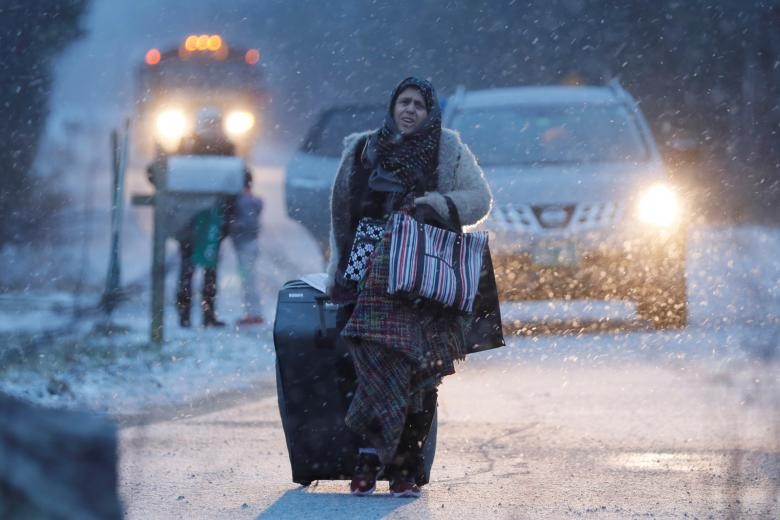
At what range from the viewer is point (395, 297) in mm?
5285

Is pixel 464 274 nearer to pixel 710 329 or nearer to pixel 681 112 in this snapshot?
pixel 710 329

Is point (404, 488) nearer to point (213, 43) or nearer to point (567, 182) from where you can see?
point (567, 182)

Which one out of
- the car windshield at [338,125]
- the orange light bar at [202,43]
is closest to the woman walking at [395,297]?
the car windshield at [338,125]

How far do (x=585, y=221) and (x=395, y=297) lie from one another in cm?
643

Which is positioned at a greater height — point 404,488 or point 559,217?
point 559,217

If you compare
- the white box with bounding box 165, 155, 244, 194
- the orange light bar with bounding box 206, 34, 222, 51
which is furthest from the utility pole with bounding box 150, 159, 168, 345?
the orange light bar with bounding box 206, 34, 222, 51

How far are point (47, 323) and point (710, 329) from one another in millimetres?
4917

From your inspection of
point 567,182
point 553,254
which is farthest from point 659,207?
point 553,254

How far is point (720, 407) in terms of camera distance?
8148 mm

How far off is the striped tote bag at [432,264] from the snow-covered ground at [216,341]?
1.21 m

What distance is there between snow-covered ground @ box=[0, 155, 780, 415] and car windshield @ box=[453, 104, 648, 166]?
3.82ft

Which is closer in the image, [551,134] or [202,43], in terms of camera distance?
[551,134]

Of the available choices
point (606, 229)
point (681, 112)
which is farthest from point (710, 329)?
point (681, 112)

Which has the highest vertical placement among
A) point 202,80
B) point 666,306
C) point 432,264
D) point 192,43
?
point 192,43
